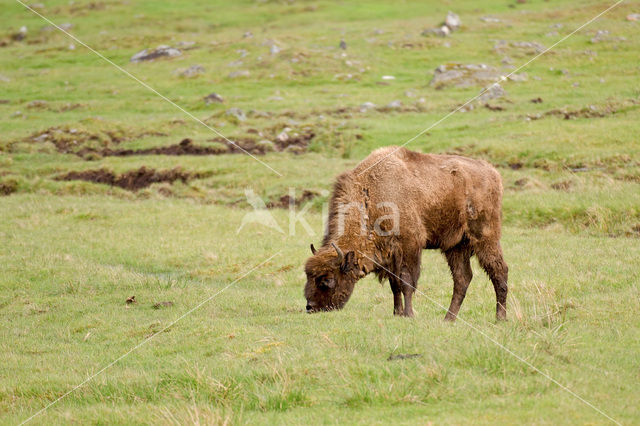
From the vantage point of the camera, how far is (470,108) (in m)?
36.3

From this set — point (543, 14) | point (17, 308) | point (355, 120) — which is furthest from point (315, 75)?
point (17, 308)

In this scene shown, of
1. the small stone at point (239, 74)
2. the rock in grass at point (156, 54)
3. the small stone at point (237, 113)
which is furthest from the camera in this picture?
the rock in grass at point (156, 54)

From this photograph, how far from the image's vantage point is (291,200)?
2470cm

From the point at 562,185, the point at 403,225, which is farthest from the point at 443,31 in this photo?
A: the point at 403,225

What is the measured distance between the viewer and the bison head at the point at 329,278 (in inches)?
462

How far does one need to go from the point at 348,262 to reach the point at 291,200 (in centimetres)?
1325

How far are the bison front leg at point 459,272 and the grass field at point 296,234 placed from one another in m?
0.43

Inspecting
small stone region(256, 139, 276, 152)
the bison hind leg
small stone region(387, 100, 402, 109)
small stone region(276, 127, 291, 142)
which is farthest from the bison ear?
small stone region(387, 100, 402, 109)

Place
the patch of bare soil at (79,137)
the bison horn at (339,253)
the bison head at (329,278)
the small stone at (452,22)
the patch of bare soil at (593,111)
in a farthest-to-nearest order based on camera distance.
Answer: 1. the small stone at (452,22)
2. the patch of bare soil at (79,137)
3. the patch of bare soil at (593,111)
4. the bison head at (329,278)
5. the bison horn at (339,253)

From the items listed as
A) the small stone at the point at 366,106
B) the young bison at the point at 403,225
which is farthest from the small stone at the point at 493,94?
the young bison at the point at 403,225

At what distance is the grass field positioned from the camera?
8375mm

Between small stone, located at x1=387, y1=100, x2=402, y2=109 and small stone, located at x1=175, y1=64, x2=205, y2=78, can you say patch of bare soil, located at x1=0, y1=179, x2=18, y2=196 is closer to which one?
small stone, located at x1=387, y1=100, x2=402, y2=109

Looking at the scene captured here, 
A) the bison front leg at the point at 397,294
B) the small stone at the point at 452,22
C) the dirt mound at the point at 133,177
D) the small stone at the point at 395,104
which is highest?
the small stone at the point at 452,22
